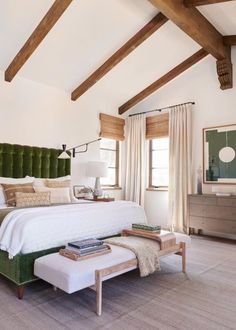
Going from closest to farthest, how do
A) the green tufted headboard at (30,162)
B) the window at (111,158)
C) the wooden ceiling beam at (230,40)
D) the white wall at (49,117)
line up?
1. the green tufted headboard at (30,162)
2. the white wall at (49,117)
3. the wooden ceiling beam at (230,40)
4. the window at (111,158)

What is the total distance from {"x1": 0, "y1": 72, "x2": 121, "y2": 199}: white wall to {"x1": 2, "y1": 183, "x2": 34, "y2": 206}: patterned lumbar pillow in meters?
0.97

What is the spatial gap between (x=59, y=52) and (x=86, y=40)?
48 centimetres

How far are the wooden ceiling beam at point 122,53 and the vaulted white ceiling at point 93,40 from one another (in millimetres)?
75

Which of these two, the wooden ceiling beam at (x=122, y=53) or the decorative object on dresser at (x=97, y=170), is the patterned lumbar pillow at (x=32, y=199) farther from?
the wooden ceiling beam at (x=122, y=53)

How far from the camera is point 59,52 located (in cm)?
441

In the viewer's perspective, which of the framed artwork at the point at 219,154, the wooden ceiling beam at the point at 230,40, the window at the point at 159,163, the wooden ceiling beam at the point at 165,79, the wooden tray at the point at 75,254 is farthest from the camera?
the window at the point at 159,163

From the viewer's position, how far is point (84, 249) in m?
2.49

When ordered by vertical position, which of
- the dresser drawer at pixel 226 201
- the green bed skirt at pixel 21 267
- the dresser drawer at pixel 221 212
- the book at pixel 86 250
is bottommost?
the green bed skirt at pixel 21 267

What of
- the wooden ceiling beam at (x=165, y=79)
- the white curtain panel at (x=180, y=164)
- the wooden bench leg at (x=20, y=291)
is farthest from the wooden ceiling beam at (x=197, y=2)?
the wooden bench leg at (x=20, y=291)

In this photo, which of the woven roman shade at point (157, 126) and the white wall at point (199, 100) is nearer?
the white wall at point (199, 100)

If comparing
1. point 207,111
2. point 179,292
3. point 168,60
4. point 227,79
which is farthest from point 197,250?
point 168,60

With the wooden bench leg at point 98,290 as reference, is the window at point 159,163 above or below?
above

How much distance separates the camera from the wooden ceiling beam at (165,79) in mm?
→ 5305

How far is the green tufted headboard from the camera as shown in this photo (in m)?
4.45
